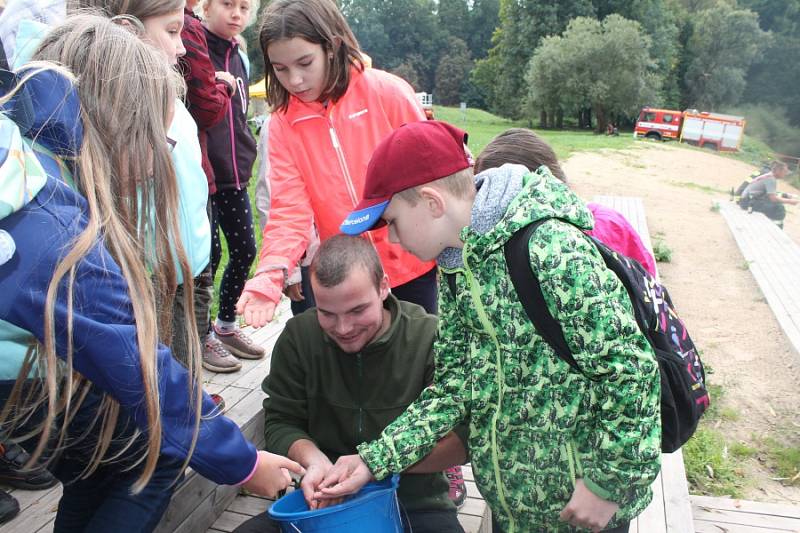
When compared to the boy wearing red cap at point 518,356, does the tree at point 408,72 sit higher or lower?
lower

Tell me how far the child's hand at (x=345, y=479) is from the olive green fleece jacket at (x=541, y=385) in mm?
36

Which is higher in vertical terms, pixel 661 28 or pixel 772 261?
pixel 661 28

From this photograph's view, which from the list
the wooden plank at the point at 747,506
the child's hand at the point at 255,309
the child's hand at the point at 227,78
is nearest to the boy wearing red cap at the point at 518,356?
the child's hand at the point at 255,309

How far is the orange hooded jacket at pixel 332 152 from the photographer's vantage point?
7.98 feet

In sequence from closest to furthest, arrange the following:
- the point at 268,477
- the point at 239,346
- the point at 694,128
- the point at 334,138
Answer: the point at 268,477
the point at 334,138
the point at 239,346
the point at 694,128

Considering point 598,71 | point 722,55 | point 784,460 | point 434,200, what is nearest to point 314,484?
point 434,200

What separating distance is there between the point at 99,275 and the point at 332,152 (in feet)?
4.51

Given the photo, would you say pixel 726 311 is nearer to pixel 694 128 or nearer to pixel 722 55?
pixel 694 128

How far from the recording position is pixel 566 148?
21.0m

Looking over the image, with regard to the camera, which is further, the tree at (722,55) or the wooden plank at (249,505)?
the tree at (722,55)

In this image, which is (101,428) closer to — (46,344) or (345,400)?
(46,344)

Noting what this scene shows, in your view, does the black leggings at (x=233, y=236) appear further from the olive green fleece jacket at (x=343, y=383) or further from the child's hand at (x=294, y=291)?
the olive green fleece jacket at (x=343, y=383)

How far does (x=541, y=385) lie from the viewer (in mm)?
1451

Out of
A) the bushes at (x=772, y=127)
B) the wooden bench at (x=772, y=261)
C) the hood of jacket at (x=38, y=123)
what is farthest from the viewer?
the bushes at (x=772, y=127)
